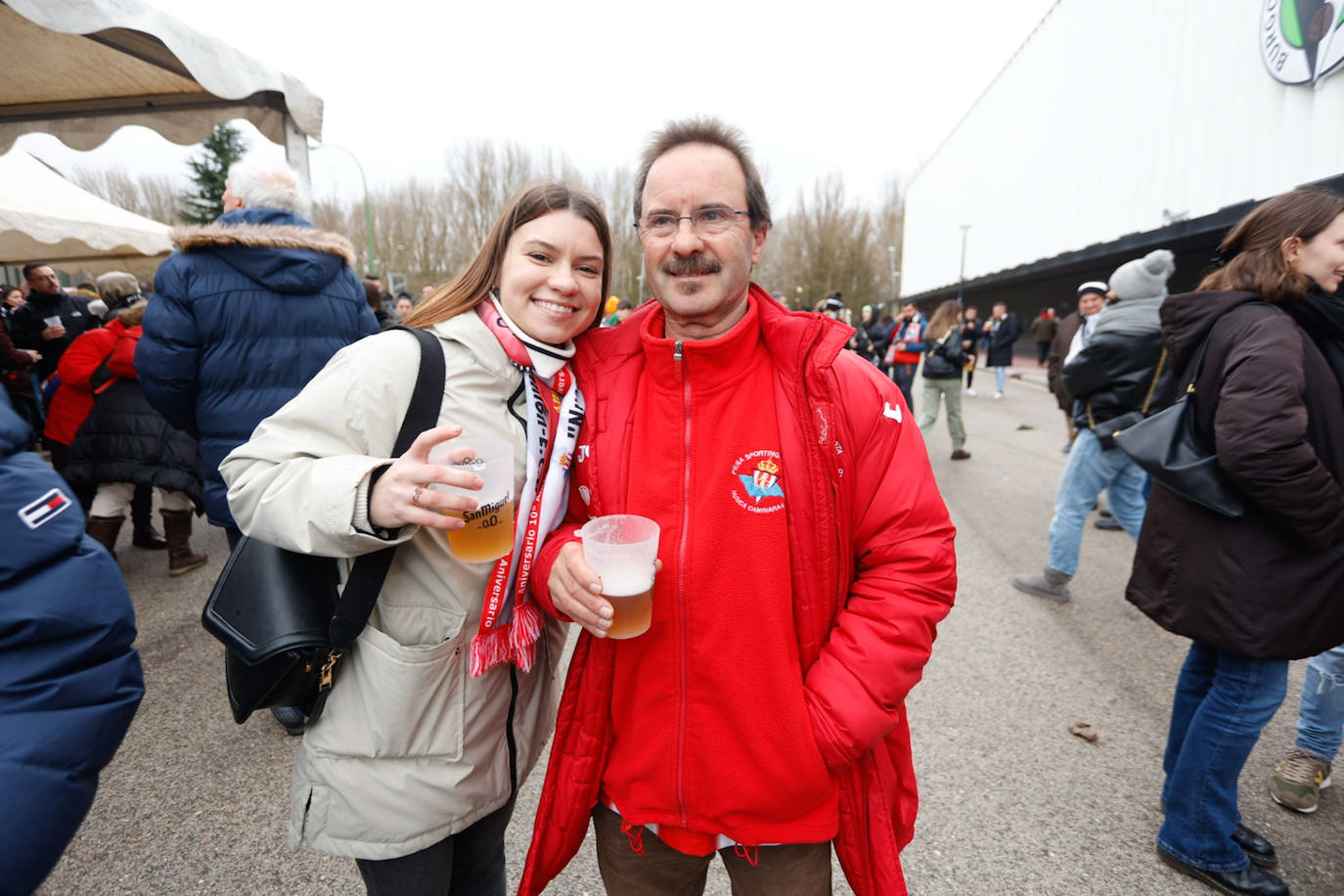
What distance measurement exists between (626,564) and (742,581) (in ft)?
0.84

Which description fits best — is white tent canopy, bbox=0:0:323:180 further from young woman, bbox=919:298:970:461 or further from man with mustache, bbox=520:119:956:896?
young woman, bbox=919:298:970:461

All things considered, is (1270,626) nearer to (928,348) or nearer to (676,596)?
(676,596)

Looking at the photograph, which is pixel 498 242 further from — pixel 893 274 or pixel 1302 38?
pixel 893 274

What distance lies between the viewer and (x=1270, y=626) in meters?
2.05

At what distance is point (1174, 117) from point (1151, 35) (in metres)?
2.45

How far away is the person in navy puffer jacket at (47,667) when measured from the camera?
94 cm

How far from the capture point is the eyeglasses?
4.77ft

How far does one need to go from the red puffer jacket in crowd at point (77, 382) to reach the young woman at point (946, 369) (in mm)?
7958

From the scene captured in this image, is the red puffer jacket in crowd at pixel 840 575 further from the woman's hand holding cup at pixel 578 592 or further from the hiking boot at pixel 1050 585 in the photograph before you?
the hiking boot at pixel 1050 585

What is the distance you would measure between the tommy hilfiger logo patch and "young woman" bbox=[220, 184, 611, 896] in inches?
10.4

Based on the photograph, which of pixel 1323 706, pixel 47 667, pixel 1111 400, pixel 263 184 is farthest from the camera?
pixel 1111 400

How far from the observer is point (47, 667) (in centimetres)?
99

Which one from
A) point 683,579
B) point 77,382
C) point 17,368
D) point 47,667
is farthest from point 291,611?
point 17,368

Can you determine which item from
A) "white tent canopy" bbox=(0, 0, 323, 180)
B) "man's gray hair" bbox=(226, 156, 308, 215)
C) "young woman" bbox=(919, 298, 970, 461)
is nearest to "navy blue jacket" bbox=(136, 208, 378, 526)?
"man's gray hair" bbox=(226, 156, 308, 215)
